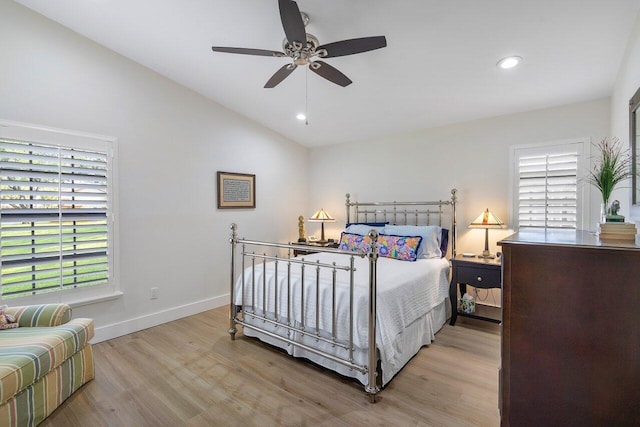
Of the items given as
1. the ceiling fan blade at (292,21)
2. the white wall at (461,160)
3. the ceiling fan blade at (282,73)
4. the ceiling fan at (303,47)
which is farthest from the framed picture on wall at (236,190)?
the ceiling fan blade at (292,21)

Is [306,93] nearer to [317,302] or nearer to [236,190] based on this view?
[236,190]

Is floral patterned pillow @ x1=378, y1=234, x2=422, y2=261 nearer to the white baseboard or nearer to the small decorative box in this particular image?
the small decorative box

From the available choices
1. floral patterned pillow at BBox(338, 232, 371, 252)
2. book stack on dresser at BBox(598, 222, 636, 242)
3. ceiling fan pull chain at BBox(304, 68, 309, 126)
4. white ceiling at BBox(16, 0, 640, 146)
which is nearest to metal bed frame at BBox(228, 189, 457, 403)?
floral patterned pillow at BBox(338, 232, 371, 252)

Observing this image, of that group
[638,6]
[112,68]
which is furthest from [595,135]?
[112,68]

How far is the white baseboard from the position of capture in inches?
117

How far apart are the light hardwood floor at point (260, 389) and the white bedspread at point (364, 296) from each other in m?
0.32

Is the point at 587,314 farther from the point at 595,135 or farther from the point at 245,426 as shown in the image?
the point at 595,135

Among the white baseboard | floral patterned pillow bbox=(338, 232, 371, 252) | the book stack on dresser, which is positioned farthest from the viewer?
floral patterned pillow bbox=(338, 232, 371, 252)

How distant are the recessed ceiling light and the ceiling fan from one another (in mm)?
1223

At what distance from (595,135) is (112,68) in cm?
494

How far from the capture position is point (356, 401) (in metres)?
2.00

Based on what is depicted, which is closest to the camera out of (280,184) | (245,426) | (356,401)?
(245,426)

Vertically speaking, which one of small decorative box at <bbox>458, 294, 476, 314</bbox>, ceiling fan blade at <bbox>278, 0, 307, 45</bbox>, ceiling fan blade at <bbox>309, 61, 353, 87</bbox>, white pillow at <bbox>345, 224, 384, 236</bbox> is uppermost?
ceiling fan blade at <bbox>278, 0, 307, 45</bbox>

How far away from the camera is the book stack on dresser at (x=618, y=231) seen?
1377mm
